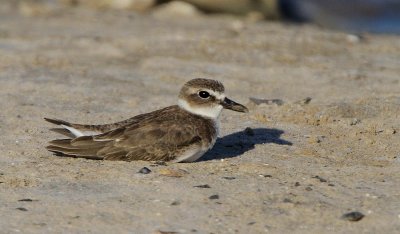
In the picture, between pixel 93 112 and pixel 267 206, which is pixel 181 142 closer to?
pixel 267 206

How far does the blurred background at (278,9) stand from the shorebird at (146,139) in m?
8.31

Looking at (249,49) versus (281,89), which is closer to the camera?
(281,89)

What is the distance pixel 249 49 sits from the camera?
1352cm

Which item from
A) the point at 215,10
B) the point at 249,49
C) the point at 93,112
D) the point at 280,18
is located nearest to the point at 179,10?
the point at 215,10

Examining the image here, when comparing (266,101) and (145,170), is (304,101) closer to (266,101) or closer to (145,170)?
(266,101)

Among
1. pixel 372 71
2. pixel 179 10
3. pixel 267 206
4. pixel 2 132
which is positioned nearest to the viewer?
pixel 267 206

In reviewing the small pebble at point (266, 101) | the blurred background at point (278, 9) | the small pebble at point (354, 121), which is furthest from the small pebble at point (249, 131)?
the blurred background at point (278, 9)

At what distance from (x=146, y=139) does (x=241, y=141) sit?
1204mm

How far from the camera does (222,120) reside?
10.1 metres

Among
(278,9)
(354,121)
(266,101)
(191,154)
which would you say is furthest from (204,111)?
(278,9)

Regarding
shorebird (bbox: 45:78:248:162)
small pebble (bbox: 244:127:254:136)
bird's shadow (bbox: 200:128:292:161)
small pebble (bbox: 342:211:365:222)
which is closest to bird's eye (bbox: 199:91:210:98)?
shorebird (bbox: 45:78:248:162)

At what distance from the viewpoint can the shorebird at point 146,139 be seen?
27.1 feet

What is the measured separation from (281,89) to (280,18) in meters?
7.66

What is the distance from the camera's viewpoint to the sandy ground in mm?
6988
